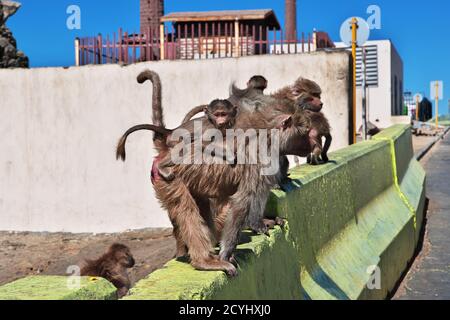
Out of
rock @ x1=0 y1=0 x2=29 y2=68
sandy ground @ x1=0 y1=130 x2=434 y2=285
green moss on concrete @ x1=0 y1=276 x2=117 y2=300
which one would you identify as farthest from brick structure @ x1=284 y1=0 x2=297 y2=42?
green moss on concrete @ x1=0 y1=276 x2=117 y2=300

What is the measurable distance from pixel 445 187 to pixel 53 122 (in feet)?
31.6

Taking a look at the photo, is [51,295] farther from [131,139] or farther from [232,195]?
[131,139]

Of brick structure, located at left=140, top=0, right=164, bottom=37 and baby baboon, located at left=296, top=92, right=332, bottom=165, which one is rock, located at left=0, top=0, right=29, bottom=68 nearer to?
→ brick structure, located at left=140, top=0, right=164, bottom=37

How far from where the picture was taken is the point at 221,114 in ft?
12.5

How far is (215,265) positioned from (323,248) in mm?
2186

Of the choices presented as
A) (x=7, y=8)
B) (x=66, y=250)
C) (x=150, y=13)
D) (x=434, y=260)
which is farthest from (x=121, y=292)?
(x=150, y=13)

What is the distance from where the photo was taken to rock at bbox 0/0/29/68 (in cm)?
1662

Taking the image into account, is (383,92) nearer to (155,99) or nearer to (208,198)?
(155,99)

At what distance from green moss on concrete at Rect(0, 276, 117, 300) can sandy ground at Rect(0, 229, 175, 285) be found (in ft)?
24.5

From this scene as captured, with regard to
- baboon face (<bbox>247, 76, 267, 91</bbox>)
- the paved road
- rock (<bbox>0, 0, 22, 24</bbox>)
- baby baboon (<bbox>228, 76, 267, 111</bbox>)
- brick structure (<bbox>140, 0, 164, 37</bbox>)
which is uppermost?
brick structure (<bbox>140, 0, 164, 37</bbox>)

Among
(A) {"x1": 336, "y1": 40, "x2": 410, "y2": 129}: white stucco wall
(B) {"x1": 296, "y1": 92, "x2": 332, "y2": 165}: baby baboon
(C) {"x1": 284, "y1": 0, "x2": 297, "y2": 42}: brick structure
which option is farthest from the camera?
(A) {"x1": 336, "y1": 40, "x2": 410, "y2": 129}: white stucco wall

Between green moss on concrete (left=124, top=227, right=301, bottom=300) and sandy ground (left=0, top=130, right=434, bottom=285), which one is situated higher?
green moss on concrete (left=124, top=227, right=301, bottom=300)

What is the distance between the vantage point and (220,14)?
75.9ft
